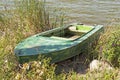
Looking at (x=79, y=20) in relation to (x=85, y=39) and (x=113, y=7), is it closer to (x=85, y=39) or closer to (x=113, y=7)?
(x=113, y=7)

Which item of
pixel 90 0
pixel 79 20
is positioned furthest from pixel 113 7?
pixel 79 20

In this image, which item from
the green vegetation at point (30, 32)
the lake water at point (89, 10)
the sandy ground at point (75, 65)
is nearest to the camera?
the green vegetation at point (30, 32)

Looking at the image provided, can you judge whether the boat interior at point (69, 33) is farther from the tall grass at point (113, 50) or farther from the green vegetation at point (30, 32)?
the tall grass at point (113, 50)

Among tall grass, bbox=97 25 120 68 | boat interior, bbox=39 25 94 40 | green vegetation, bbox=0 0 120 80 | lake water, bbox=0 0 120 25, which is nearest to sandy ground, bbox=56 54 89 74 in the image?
green vegetation, bbox=0 0 120 80

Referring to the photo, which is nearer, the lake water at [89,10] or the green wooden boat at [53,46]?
the green wooden boat at [53,46]

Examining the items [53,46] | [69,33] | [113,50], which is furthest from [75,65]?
[69,33]

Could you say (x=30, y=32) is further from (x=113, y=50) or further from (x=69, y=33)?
(x=113, y=50)

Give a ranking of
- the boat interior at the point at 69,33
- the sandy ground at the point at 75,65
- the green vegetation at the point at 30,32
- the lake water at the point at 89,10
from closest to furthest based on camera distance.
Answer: the green vegetation at the point at 30,32 → the sandy ground at the point at 75,65 → the boat interior at the point at 69,33 → the lake water at the point at 89,10

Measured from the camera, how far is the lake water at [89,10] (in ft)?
37.7

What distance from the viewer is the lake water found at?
37.7 feet

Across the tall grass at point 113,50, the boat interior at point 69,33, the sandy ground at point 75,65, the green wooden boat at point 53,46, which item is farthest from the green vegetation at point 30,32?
the boat interior at point 69,33

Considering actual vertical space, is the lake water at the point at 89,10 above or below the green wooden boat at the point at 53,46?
below

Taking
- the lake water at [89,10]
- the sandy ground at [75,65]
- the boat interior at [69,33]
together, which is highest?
the boat interior at [69,33]

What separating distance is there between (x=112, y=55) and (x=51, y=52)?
121 centimetres
